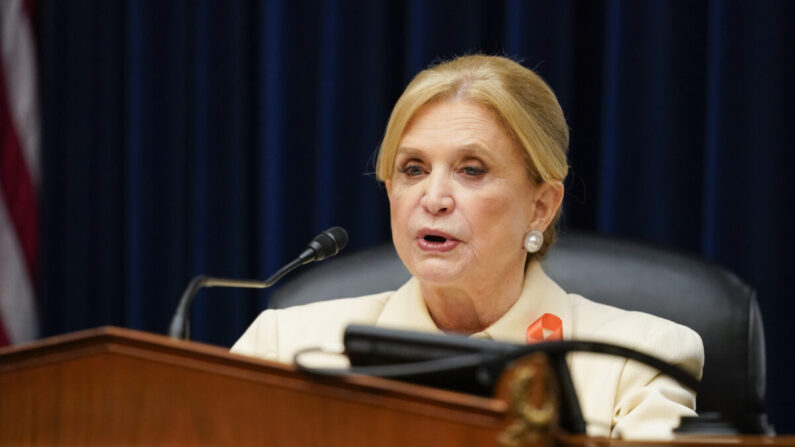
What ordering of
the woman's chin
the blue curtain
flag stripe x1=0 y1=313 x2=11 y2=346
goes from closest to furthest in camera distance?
the woman's chin → the blue curtain → flag stripe x1=0 y1=313 x2=11 y2=346

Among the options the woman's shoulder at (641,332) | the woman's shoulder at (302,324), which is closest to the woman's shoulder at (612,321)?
the woman's shoulder at (641,332)

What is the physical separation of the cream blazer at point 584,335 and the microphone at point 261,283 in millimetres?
137

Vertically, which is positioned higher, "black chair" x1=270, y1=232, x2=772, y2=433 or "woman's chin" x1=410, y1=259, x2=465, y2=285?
"woman's chin" x1=410, y1=259, x2=465, y2=285

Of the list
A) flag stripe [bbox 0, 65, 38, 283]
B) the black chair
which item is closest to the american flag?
flag stripe [bbox 0, 65, 38, 283]

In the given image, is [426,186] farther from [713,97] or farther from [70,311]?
[70,311]

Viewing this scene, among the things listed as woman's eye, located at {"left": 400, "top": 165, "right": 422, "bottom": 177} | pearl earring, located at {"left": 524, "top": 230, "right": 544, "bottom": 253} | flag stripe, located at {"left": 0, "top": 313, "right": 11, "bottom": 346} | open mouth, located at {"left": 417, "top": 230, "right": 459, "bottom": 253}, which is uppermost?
woman's eye, located at {"left": 400, "top": 165, "right": 422, "bottom": 177}

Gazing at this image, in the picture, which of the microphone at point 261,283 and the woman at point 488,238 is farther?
the woman at point 488,238

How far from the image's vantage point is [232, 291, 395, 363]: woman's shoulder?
1932mm

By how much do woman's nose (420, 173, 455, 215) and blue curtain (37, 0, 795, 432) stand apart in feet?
3.25

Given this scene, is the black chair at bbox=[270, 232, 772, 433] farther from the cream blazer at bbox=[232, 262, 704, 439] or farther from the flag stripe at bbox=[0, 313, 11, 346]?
the flag stripe at bbox=[0, 313, 11, 346]

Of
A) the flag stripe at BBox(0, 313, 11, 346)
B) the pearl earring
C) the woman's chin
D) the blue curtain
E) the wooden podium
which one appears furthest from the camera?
the flag stripe at BBox(0, 313, 11, 346)

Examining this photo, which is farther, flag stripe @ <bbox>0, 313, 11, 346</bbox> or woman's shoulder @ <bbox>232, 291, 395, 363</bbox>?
flag stripe @ <bbox>0, 313, 11, 346</bbox>

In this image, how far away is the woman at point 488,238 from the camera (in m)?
1.76

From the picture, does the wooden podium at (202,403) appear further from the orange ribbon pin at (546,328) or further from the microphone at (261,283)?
the orange ribbon pin at (546,328)
